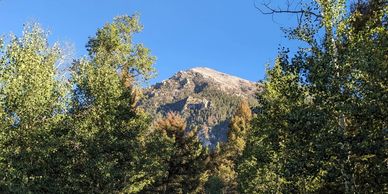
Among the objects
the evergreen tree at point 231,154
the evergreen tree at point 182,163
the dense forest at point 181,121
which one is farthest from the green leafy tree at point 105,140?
the evergreen tree at point 231,154

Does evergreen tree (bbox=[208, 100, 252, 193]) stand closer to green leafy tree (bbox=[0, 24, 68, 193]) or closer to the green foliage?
green leafy tree (bbox=[0, 24, 68, 193])

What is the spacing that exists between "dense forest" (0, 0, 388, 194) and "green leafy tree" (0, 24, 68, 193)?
0.07 meters

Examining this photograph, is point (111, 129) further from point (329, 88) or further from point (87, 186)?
point (329, 88)

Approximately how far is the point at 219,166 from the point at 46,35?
58.5m

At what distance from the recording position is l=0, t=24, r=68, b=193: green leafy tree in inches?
1131

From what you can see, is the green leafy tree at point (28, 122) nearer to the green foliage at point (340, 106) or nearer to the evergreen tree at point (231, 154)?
the green foliage at point (340, 106)

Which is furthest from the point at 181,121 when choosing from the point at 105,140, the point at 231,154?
the point at 231,154

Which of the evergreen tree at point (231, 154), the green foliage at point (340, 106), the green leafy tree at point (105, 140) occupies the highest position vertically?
the evergreen tree at point (231, 154)

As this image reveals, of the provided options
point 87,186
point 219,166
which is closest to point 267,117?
point 87,186

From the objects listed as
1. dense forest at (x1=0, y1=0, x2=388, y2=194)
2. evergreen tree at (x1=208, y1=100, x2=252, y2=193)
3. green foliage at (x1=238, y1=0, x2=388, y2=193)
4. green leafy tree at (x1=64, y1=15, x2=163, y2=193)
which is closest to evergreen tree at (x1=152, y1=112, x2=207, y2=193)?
dense forest at (x1=0, y1=0, x2=388, y2=194)

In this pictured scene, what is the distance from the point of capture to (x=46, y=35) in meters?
36.9

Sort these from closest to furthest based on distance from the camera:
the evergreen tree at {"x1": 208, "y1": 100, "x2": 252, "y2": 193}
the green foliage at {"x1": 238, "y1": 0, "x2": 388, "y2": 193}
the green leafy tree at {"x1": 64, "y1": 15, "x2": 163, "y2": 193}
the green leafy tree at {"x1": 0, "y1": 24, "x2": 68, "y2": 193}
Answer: the green foliage at {"x1": 238, "y1": 0, "x2": 388, "y2": 193}
the green leafy tree at {"x1": 0, "y1": 24, "x2": 68, "y2": 193}
the green leafy tree at {"x1": 64, "y1": 15, "x2": 163, "y2": 193}
the evergreen tree at {"x1": 208, "y1": 100, "x2": 252, "y2": 193}

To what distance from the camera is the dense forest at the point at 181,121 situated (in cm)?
1545

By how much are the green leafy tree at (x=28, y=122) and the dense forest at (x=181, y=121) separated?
0.24 ft
